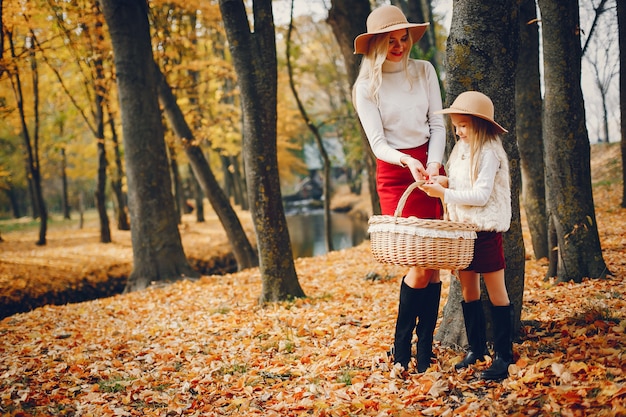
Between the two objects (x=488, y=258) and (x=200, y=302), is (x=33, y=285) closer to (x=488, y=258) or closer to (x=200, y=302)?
(x=200, y=302)

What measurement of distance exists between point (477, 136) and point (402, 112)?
550 mm

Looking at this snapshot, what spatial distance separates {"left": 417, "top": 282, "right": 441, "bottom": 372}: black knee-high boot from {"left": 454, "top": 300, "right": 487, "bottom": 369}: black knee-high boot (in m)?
0.20

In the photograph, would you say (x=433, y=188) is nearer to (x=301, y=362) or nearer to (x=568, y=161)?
(x=301, y=362)

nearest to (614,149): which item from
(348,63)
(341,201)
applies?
(341,201)

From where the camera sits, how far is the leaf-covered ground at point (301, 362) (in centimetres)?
301

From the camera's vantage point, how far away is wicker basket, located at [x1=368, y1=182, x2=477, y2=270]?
9.51 feet

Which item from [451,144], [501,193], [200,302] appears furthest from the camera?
[200,302]

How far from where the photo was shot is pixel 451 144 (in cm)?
385

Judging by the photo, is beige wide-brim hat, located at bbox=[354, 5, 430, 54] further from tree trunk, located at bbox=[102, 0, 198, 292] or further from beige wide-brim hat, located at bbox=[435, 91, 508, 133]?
tree trunk, located at bbox=[102, 0, 198, 292]

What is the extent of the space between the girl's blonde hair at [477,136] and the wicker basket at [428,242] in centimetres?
41

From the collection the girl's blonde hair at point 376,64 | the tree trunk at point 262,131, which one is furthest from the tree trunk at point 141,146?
the girl's blonde hair at point 376,64

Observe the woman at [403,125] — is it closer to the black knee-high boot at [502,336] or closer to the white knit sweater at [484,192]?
the white knit sweater at [484,192]

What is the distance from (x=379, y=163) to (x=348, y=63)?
16.3 feet

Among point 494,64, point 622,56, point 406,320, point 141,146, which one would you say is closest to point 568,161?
point 494,64
